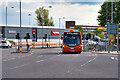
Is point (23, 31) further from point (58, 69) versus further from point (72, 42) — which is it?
point (58, 69)

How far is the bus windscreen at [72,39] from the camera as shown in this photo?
36.4 m

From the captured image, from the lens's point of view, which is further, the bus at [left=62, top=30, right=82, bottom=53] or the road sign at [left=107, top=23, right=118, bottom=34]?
the road sign at [left=107, top=23, right=118, bottom=34]

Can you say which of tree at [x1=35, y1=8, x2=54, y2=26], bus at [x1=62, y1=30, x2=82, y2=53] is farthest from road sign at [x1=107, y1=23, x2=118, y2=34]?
tree at [x1=35, y1=8, x2=54, y2=26]

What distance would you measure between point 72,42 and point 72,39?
1.50 ft

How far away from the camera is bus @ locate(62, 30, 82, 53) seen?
3634 centimetres

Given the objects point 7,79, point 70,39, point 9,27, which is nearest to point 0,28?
point 9,27

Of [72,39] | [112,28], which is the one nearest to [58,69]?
[72,39]

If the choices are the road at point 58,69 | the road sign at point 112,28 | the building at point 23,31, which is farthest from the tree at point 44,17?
the road at point 58,69

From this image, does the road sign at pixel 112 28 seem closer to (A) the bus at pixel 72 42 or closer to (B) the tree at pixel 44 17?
(A) the bus at pixel 72 42

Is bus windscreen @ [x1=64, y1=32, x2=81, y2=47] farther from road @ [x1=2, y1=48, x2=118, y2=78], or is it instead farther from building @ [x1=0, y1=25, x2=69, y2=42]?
building @ [x1=0, y1=25, x2=69, y2=42]

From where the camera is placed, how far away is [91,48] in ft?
176

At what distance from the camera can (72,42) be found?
3647 centimetres

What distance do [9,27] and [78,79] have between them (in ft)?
259

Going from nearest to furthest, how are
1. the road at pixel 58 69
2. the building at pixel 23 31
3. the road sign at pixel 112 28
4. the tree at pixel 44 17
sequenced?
the road at pixel 58 69
the road sign at pixel 112 28
the building at pixel 23 31
the tree at pixel 44 17
